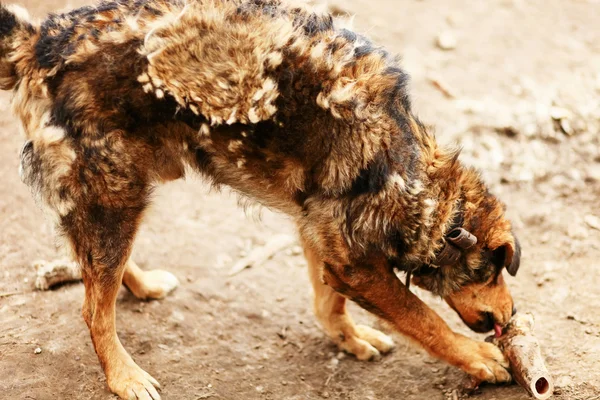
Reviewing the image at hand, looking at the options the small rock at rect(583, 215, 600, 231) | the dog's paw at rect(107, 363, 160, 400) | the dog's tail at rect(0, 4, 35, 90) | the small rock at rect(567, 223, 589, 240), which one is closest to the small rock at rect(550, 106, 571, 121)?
the small rock at rect(583, 215, 600, 231)

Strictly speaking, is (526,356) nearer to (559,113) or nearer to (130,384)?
(130,384)

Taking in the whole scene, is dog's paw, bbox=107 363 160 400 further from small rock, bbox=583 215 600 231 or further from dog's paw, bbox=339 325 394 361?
small rock, bbox=583 215 600 231

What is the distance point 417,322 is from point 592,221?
2.62 meters

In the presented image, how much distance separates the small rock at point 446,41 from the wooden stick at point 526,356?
447 cm

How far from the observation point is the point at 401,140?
4105mm

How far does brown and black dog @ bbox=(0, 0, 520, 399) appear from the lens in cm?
388

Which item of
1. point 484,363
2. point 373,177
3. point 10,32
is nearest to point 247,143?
point 373,177

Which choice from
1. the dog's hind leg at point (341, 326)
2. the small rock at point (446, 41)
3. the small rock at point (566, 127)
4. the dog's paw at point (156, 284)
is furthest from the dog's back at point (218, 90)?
the small rock at point (446, 41)

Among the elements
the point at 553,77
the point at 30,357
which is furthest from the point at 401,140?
the point at 553,77

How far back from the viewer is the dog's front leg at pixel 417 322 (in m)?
4.29

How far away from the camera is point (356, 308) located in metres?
5.61

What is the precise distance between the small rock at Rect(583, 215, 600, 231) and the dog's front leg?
2.21 meters

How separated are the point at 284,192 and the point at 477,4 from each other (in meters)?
5.80

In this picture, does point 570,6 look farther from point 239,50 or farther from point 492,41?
point 239,50
